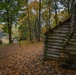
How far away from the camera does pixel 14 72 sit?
956 cm

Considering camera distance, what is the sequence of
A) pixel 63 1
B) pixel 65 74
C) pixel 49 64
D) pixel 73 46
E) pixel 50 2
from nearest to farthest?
pixel 65 74 < pixel 73 46 < pixel 49 64 < pixel 63 1 < pixel 50 2

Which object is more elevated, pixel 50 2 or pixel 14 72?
pixel 50 2

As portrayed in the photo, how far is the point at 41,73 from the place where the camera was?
938cm

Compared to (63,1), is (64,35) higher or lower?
lower

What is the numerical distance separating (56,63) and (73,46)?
6.97 feet

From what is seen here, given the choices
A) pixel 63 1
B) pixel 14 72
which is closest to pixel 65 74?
pixel 14 72

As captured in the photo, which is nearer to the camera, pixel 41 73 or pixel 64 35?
pixel 41 73

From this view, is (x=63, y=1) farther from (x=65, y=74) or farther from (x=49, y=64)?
(x=65, y=74)

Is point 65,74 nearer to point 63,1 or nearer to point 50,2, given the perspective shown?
point 63,1

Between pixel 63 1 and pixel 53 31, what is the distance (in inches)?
501

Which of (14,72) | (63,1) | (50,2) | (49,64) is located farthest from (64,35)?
(50,2)

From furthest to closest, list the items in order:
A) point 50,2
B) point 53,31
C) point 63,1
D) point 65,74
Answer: point 50,2 → point 63,1 → point 53,31 → point 65,74

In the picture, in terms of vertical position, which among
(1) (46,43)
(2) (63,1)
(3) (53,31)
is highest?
(2) (63,1)

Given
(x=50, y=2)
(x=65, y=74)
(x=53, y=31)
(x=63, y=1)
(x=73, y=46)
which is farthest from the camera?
(x=50, y=2)
